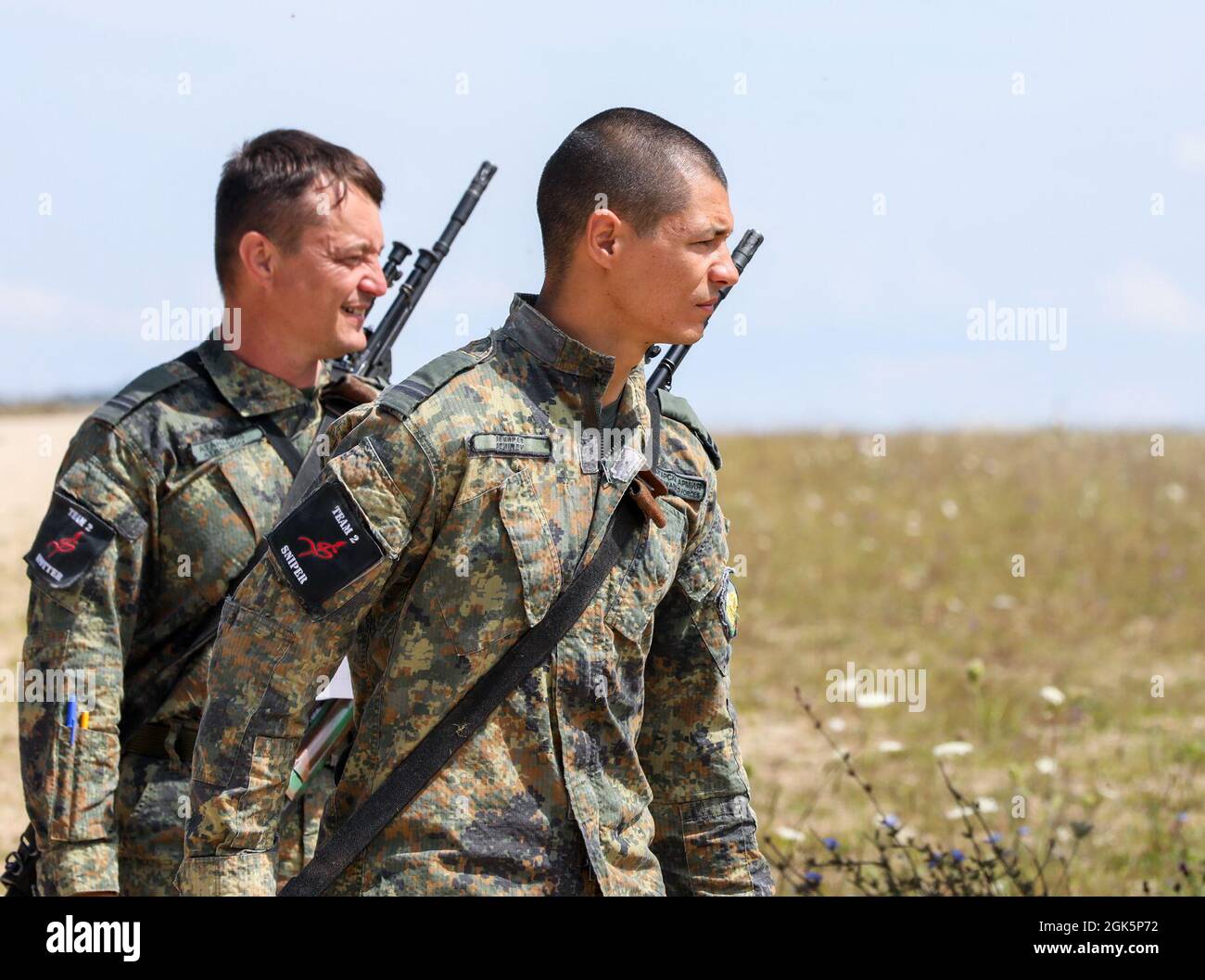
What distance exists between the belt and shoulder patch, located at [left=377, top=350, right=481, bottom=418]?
1.44 m

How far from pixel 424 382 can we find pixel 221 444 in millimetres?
1297

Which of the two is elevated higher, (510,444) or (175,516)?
(510,444)

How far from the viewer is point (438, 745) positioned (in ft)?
8.05

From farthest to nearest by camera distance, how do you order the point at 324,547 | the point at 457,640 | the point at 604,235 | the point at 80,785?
the point at 80,785
the point at 604,235
the point at 457,640
the point at 324,547

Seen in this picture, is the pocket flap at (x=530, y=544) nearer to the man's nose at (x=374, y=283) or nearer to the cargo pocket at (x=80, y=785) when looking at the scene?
the man's nose at (x=374, y=283)

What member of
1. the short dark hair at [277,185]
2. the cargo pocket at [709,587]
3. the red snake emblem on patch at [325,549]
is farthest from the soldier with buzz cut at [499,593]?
the short dark hair at [277,185]

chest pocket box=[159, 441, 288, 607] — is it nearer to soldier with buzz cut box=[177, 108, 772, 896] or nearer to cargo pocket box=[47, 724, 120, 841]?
cargo pocket box=[47, 724, 120, 841]

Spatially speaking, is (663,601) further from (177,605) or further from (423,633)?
(177,605)
